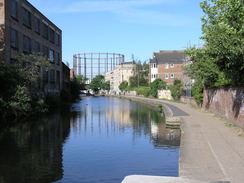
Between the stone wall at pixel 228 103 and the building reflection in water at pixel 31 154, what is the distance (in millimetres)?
9567

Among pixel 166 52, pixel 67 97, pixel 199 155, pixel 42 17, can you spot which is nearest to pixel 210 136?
pixel 199 155

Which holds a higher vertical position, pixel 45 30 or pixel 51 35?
pixel 45 30

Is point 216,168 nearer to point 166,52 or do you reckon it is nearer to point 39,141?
point 39,141

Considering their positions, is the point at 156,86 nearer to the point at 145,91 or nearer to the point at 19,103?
the point at 145,91

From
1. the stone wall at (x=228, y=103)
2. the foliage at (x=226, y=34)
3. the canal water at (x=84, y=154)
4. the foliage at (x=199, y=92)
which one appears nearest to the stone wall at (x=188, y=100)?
the foliage at (x=199, y=92)

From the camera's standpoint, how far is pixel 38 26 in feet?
137

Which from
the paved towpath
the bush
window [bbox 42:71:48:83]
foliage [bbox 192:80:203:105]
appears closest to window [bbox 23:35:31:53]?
window [bbox 42:71:48:83]

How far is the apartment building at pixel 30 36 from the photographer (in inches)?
1209

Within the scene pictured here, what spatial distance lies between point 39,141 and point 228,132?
31.8ft

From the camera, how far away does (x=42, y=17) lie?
141 feet

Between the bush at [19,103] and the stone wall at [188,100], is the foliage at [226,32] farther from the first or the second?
the stone wall at [188,100]

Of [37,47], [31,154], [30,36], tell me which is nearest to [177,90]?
[37,47]

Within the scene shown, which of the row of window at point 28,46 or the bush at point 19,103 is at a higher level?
the row of window at point 28,46

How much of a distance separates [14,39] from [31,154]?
2251 centimetres
